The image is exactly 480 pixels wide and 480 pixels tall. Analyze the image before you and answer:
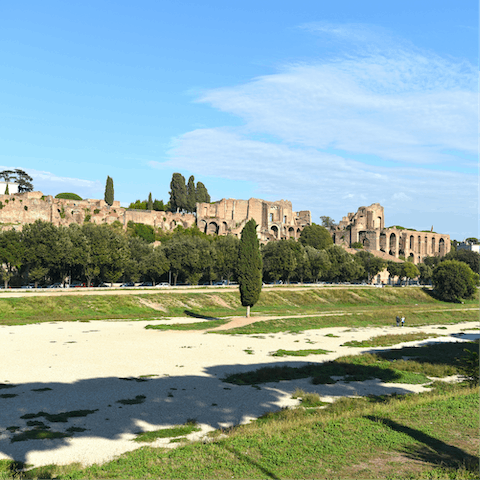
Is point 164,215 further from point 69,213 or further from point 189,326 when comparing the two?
point 189,326

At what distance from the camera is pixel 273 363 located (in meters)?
26.2

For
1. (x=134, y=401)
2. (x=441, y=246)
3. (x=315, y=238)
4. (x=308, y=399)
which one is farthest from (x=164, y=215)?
(x=441, y=246)

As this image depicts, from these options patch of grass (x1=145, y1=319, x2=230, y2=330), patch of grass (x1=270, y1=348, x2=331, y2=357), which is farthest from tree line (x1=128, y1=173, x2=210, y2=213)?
patch of grass (x1=270, y1=348, x2=331, y2=357)

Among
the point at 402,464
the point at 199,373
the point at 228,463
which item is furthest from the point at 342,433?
the point at 199,373

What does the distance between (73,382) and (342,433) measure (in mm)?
11808

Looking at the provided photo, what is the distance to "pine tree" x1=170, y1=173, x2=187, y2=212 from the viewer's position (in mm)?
132125

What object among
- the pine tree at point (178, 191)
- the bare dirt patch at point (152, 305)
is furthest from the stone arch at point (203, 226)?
the bare dirt patch at point (152, 305)

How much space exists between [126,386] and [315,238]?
121955 mm

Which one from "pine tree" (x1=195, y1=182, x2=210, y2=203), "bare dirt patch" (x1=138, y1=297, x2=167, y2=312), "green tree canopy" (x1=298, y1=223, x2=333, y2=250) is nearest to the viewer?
"bare dirt patch" (x1=138, y1=297, x2=167, y2=312)

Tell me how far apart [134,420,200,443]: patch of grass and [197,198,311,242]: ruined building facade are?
111363 mm

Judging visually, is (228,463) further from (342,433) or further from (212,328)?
(212,328)

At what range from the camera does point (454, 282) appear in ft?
289

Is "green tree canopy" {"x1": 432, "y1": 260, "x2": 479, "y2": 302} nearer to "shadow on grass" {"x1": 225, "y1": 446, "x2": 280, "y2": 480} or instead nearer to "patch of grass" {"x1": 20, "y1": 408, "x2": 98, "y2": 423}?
"patch of grass" {"x1": 20, "y1": 408, "x2": 98, "y2": 423}

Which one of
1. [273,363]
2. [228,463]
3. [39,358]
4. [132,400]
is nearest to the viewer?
[228,463]
